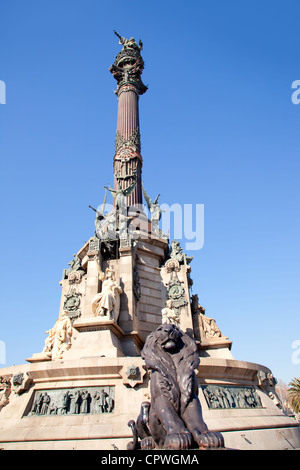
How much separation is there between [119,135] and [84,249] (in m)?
10.7

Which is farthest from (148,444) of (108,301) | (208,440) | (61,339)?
(61,339)

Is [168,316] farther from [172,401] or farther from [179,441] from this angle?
[179,441]

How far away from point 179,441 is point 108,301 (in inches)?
381

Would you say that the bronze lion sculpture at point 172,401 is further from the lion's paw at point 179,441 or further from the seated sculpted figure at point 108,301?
the seated sculpted figure at point 108,301

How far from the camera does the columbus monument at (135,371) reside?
5.51 meters

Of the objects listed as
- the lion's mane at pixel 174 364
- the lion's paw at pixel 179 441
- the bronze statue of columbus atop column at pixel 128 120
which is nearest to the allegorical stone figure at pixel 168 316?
the bronze statue of columbus atop column at pixel 128 120

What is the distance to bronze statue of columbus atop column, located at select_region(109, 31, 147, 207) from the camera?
23.2m

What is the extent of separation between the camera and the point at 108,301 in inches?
549

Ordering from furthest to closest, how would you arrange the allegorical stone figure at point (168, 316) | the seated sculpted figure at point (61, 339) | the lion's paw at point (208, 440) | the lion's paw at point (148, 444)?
the allegorical stone figure at point (168, 316) < the seated sculpted figure at point (61, 339) < the lion's paw at point (148, 444) < the lion's paw at point (208, 440)

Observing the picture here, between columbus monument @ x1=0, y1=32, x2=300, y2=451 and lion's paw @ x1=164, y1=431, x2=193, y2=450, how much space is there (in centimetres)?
1

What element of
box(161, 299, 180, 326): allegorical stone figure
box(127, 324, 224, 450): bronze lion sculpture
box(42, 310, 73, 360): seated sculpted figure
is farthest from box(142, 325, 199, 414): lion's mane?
box(161, 299, 180, 326): allegorical stone figure

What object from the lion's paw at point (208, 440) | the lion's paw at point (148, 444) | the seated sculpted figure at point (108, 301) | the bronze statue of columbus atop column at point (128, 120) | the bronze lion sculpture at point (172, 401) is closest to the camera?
the lion's paw at point (208, 440)
